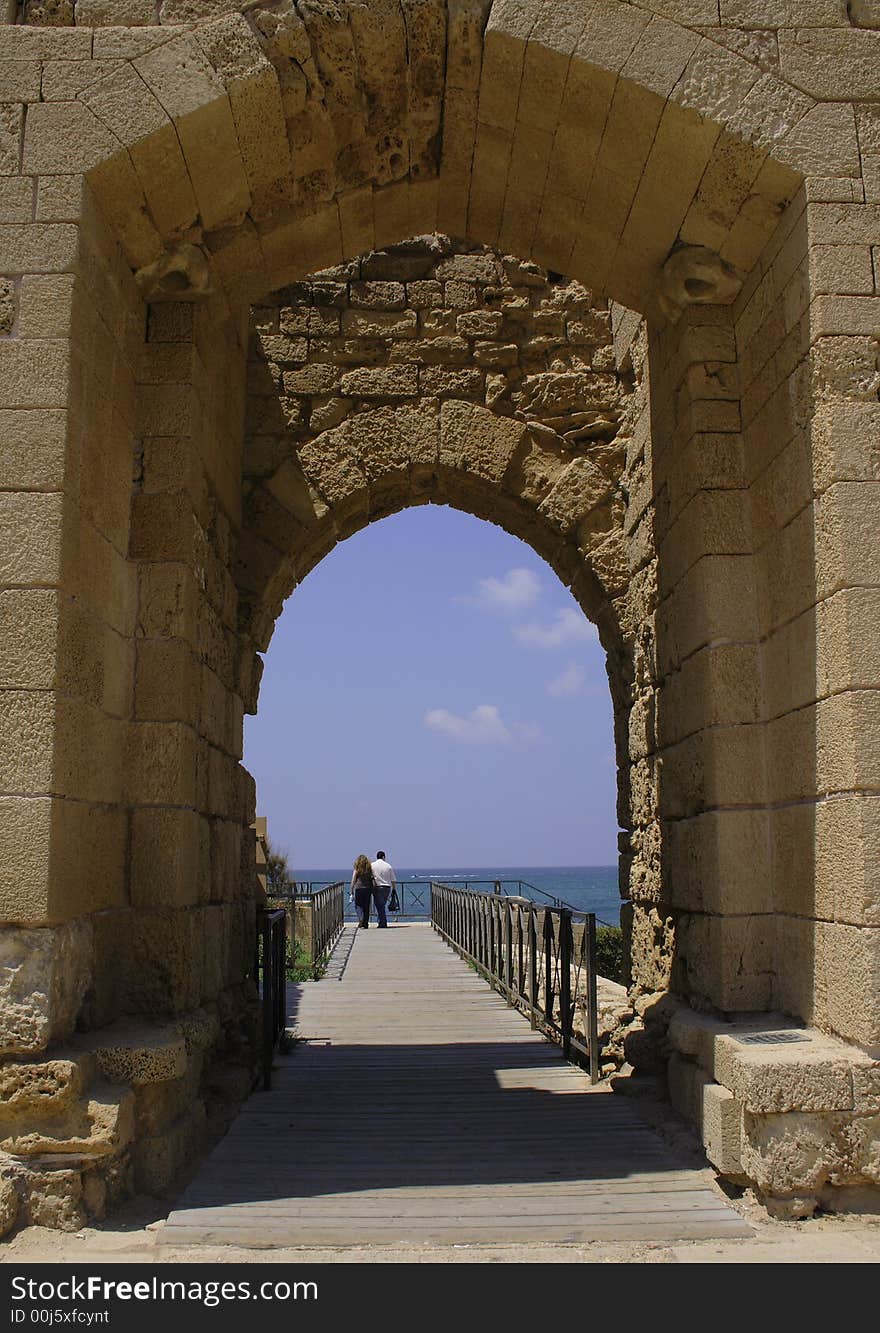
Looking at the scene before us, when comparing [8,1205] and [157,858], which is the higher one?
[157,858]

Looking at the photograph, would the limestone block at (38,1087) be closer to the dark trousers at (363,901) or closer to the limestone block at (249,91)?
the limestone block at (249,91)

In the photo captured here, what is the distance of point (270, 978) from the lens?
5.57 metres

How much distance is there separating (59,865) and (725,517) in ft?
8.92

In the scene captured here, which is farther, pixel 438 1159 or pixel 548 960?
pixel 548 960

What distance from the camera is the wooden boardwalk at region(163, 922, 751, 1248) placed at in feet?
11.1

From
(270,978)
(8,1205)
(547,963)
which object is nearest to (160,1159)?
(8,1205)

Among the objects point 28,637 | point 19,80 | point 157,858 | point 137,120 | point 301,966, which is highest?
point 19,80

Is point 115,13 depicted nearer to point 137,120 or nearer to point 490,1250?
point 137,120

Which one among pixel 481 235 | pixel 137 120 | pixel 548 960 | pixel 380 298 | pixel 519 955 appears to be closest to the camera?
pixel 137 120

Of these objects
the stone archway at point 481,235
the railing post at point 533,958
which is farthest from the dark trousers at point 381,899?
the stone archway at point 481,235

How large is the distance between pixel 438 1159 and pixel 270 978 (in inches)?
64.7

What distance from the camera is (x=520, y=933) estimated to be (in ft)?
24.7

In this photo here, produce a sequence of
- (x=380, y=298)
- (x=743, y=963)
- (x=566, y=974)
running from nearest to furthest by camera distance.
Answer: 1. (x=743, y=963)
2. (x=566, y=974)
3. (x=380, y=298)
